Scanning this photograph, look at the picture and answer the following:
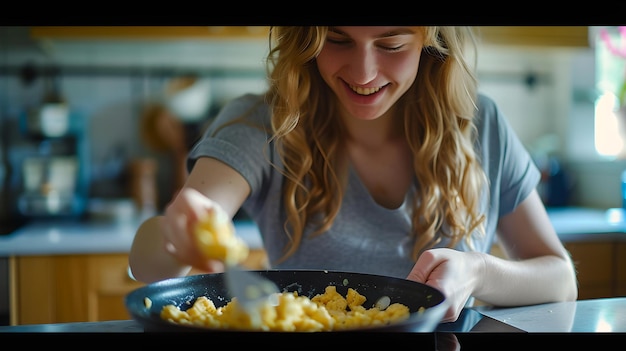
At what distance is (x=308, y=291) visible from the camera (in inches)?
23.6

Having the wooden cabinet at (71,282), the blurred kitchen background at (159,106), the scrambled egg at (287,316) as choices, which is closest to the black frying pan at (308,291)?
the scrambled egg at (287,316)

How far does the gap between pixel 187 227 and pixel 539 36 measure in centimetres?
148

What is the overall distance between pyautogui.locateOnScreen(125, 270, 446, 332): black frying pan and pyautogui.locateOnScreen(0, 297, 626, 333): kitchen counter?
0.04 meters

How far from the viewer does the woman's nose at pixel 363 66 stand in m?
0.58

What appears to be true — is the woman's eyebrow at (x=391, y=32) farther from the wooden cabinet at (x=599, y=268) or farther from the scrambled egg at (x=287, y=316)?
the wooden cabinet at (x=599, y=268)

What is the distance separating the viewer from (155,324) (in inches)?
16.8

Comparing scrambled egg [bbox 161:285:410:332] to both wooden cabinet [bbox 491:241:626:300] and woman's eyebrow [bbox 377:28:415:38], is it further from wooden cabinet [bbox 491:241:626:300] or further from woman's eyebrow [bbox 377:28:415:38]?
wooden cabinet [bbox 491:241:626:300]

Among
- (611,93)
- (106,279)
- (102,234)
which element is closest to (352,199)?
(106,279)

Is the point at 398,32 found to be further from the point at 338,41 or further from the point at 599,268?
the point at 599,268

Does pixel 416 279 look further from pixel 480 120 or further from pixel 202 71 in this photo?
pixel 202 71

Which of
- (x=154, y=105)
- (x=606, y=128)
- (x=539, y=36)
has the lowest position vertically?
(x=606, y=128)

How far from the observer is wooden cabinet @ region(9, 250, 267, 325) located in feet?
4.17

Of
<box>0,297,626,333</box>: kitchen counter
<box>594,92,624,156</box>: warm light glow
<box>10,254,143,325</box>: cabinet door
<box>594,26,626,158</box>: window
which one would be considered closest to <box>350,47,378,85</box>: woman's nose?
<box>0,297,626,333</box>: kitchen counter
